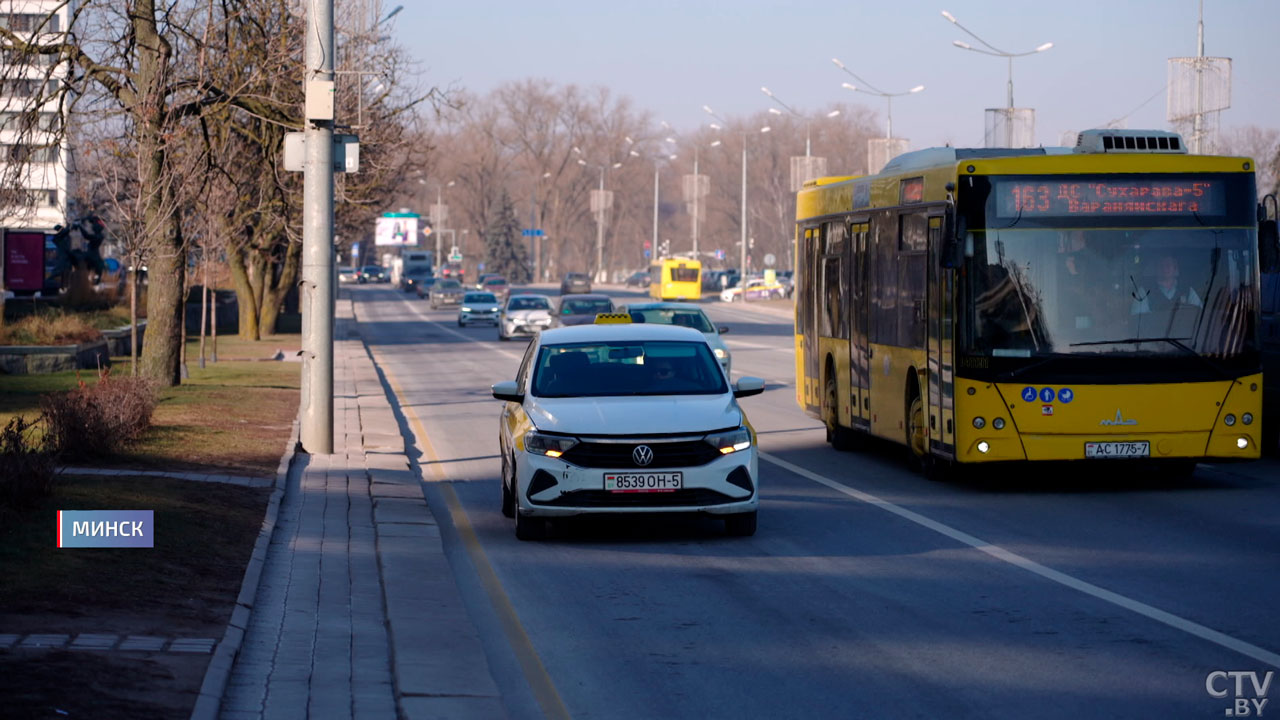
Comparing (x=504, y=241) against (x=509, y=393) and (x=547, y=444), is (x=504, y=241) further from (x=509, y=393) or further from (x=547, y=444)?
(x=547, y=444)

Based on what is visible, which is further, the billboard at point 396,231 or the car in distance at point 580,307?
the billboard at point 396,231

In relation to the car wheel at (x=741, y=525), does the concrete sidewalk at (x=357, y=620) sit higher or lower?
lower

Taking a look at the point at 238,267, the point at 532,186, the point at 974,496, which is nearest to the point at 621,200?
the point at 532,186

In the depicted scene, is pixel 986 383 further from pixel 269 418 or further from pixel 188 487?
pixel 269 418

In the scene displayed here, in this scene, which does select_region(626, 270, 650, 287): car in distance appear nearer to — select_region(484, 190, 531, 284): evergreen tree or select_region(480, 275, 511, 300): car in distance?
select_region(484, 190, 531, 284): evergreen tree

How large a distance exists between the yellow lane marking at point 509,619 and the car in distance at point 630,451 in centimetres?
58

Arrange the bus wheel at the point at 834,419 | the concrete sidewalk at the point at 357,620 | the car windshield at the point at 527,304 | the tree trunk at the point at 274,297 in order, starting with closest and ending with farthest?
the concrete sidewalk at the point at 357,620 < the bus wheel at the point at 834,419 < the tree trunk at the point at 274,297 < the car windshield at the point at 527,304

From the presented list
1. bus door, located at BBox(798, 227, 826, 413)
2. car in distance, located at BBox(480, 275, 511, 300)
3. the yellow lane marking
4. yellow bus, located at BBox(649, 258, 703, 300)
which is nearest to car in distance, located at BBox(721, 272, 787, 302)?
yellow bus, located at BBox(649, 258, 703, 300)

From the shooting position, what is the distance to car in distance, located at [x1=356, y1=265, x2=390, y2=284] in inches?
6102

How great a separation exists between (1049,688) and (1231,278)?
8151 millimetres

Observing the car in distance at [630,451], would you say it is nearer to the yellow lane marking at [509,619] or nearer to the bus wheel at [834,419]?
the yellow lane marking at [509,619]

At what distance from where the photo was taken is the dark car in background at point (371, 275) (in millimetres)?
155000

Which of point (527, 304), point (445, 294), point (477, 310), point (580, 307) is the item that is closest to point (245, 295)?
point (580, 307)

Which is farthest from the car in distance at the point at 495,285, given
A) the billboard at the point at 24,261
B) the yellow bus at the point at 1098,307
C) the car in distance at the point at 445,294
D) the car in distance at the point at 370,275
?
the yellow bus at the point at 1098,307
